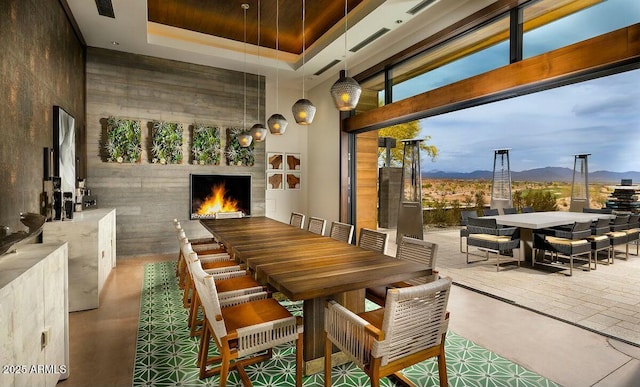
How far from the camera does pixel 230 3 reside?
4.77 metres

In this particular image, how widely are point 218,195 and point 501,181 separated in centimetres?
734

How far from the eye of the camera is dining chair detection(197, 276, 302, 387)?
1.82 metres

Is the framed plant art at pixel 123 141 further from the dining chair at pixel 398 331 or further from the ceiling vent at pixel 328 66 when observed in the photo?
the dining chair at pixel 398 331

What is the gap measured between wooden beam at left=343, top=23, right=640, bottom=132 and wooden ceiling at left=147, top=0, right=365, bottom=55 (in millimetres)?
1729

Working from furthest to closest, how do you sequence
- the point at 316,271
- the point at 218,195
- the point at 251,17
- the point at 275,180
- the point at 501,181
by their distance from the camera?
the point at 501,181 → the point at 275,180 → the point at 218,195 → the point at 251,17 → the point at 316,271

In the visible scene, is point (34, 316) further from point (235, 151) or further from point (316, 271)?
point (235, 151)

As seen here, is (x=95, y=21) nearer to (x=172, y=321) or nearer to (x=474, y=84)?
(x=172, y=321)

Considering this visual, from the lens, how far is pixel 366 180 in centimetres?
667

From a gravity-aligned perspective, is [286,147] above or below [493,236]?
above

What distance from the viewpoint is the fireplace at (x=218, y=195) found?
6359mm

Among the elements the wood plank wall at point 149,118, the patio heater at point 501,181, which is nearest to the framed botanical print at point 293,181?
the wood plank wall at point 149,118

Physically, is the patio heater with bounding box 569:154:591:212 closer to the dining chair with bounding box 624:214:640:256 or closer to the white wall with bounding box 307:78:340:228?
the dining chair with bounding box 624:214:640:256

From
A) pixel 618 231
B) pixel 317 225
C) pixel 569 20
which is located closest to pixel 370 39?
pixel 569 20

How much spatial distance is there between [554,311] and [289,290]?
3.17 metres
